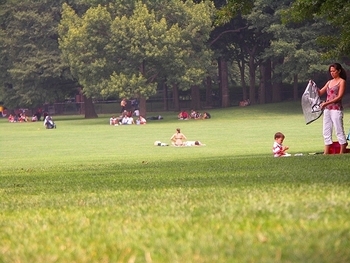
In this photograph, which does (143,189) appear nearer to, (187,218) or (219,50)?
(187,218)

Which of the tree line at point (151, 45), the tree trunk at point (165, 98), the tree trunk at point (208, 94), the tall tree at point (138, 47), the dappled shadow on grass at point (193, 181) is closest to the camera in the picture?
the dappled shadow on grass at point (193, 181)

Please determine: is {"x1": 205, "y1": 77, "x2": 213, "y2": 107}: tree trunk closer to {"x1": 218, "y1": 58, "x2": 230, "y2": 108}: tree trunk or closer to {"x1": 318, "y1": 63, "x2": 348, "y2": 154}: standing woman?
{"x1": 218, "y1": 58, "x2": 230, "y2": 108}: tree trunk

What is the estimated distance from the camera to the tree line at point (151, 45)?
3051 inches

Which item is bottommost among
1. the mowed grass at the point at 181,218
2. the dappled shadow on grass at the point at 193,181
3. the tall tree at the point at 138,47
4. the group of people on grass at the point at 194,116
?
the group of people on grass at the point at 194,116

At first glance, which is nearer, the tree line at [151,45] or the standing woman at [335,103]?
the standing woman at [335,103]

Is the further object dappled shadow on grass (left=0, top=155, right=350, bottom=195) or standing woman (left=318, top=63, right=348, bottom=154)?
standing woman (left=318, top=63, right=348, bottom=154)

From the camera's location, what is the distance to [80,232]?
23.9ft

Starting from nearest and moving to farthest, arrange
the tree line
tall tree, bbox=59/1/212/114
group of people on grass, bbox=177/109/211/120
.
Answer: group of people on grass, bbox=177/109/211/120
the tree line
tall tree, bbox=59/1/212/114

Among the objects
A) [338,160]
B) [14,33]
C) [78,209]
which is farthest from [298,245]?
[14,33]

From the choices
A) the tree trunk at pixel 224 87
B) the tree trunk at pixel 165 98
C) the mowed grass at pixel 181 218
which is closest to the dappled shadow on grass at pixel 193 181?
the mowed grass at pixel 181 218

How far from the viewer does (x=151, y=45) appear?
78500 millimetres

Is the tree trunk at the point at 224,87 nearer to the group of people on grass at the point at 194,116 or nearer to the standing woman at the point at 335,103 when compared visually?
the group of people on grass at the point at 194,116

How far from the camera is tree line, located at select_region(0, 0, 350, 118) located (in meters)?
77.5

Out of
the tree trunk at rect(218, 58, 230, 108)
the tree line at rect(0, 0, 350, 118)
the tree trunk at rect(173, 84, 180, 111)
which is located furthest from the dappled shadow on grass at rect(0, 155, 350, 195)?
the tree trunk at rect(173, 84, 180, 111)
